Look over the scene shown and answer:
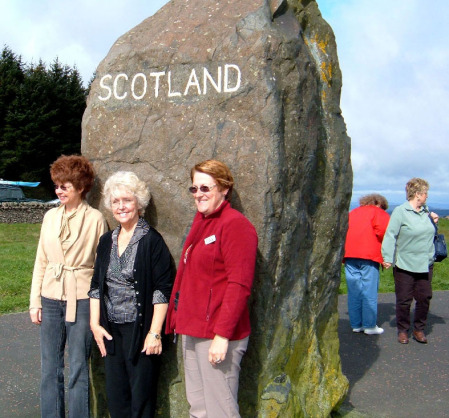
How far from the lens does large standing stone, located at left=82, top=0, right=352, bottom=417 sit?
140 inches

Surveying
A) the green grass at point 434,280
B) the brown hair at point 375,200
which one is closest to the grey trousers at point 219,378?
the brown hair at point 375,200

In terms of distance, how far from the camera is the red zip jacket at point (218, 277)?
3.03 meters

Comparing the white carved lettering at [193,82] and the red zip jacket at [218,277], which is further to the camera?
the white carved lettering at [193,82]

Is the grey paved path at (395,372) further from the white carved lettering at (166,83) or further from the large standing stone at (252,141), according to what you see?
the white carved lettering at (166,83)

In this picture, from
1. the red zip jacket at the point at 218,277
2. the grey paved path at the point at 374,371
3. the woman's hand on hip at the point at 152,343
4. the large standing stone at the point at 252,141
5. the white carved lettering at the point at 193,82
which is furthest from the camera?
the grey paved path at the point at 374,371

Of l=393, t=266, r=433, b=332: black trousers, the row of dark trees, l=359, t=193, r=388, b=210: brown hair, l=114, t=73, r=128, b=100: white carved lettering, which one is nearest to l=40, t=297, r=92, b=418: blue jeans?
l=114, t=73, r=128, b=100: white carved lettering

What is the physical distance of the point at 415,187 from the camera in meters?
6.48

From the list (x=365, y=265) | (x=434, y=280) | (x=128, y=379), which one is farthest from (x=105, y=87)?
(x=434, y=280)

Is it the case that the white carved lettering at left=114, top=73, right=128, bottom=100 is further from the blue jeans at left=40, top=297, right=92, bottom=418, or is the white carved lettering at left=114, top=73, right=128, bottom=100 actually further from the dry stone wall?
the dry stone wall

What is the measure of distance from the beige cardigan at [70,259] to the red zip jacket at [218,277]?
84 centimetres

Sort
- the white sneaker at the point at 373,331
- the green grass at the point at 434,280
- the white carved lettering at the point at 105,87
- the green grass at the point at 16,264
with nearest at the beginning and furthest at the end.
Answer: the white carved lettering at the point at 105,87 < the white sneaker at the point at 373,331 < the green grass at the point at 16,264 < the green grass at the point at 434,280

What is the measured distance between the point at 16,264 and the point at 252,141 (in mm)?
9174

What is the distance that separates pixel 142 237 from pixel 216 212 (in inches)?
23.5

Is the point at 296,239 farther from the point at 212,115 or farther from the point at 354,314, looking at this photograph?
the point at 354,314
